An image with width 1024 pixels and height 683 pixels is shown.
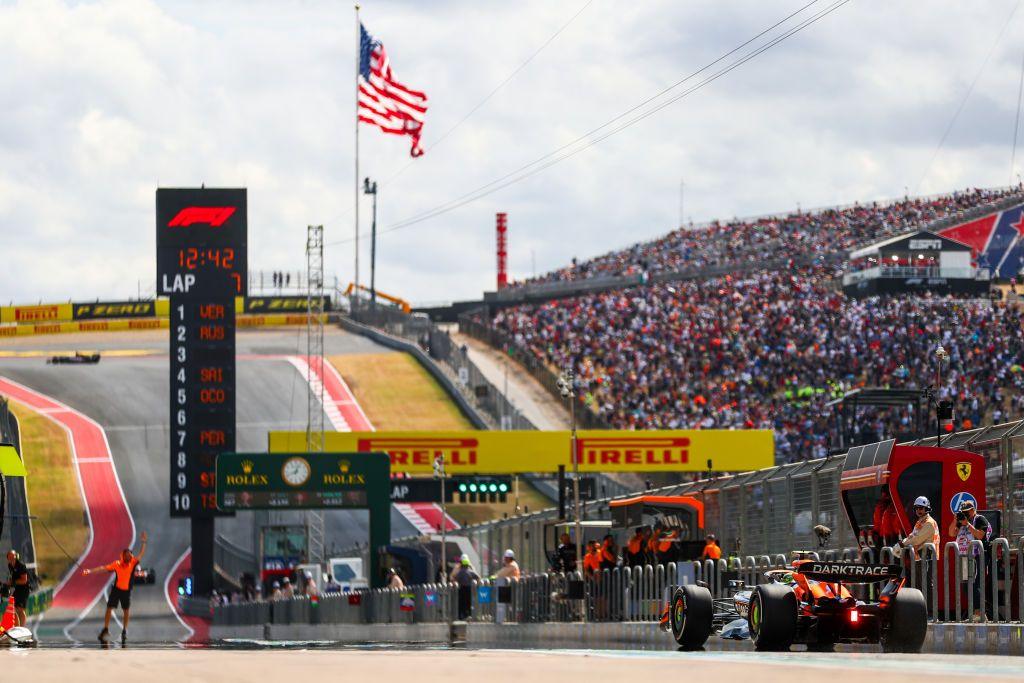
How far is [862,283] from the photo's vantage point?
80.0 metres

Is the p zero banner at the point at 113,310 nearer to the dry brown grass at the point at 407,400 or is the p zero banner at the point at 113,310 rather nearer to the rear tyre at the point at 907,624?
the dry brown grass at the point at 407,400

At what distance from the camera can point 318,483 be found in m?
45.3

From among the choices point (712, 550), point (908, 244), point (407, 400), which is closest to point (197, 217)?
point (407, 400)

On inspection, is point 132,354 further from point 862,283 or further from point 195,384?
point 195,384

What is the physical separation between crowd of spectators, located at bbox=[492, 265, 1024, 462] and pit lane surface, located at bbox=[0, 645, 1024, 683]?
3892 centimetres

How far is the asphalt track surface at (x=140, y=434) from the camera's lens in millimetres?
55094

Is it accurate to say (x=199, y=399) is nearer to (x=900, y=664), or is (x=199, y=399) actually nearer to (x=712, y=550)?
(x=712, y=550)

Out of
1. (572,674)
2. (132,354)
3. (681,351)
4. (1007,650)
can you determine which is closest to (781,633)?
(1007,650)

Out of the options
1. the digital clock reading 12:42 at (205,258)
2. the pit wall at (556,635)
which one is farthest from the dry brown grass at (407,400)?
the pit wall at (556,635)

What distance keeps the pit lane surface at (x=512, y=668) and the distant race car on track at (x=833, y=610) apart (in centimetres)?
164

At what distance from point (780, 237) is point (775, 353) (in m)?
34.7

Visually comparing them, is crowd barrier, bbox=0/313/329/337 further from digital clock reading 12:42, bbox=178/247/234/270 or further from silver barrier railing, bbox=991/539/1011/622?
silver barrier railing, bbox=991/539/1011/622

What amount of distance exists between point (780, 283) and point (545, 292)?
28893mm

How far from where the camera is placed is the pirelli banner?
56812 millimetres
